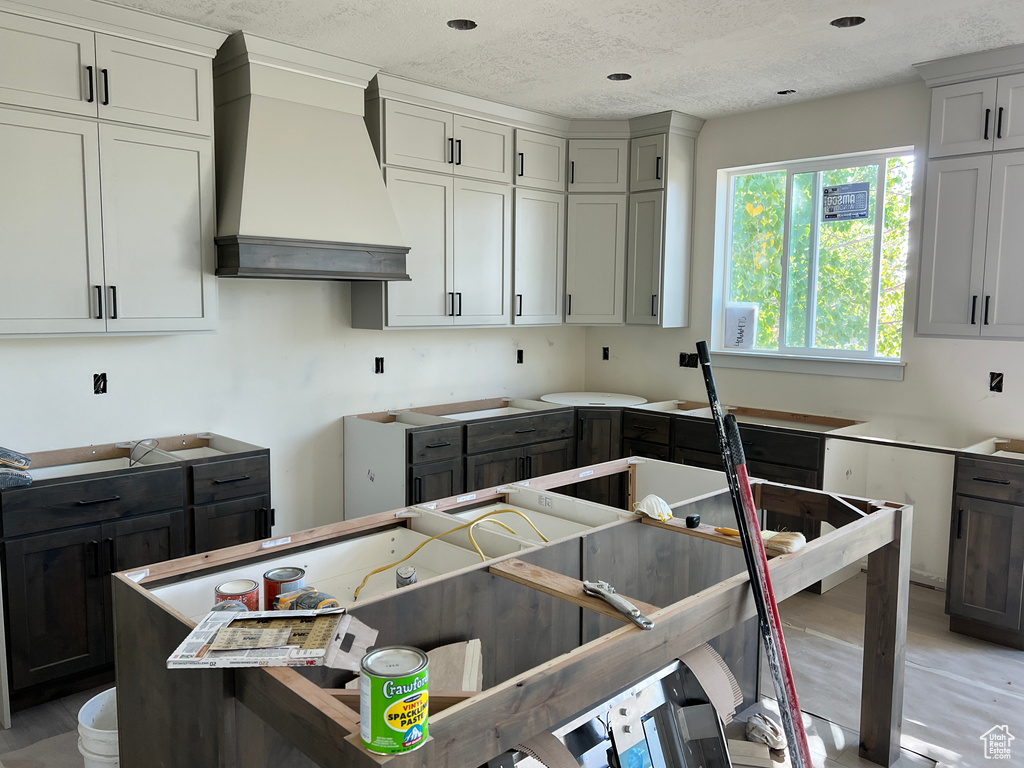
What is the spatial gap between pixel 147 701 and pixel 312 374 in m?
2.58

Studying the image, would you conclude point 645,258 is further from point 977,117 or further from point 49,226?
point 49,226

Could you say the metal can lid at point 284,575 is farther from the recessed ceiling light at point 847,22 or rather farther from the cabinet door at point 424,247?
the recessed ceiling light at point 847,22

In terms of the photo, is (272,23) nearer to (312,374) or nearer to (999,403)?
(312,374)

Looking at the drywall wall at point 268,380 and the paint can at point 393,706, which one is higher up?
the drywall wall at point 268,380

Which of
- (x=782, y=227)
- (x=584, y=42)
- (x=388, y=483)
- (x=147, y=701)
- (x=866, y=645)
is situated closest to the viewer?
(x=147, y=701)

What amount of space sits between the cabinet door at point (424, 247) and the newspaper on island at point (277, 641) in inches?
106

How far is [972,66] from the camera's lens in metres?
3.63

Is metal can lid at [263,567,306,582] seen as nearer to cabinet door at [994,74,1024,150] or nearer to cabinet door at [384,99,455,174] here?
cabinet door at [384,99,455,174]

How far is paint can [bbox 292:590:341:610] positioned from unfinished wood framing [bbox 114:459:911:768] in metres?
0.06

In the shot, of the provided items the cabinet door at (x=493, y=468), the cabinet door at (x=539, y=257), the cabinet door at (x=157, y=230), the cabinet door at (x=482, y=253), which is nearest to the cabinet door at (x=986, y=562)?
the cabinet door at (x=493, y=468)

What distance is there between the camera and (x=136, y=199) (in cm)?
317

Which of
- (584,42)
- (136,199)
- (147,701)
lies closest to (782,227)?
(584,42)

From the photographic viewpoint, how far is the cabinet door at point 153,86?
3.04m

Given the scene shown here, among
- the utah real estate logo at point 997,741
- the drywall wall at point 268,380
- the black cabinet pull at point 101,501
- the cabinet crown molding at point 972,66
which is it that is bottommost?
the utah real estate logo at point 997,741
